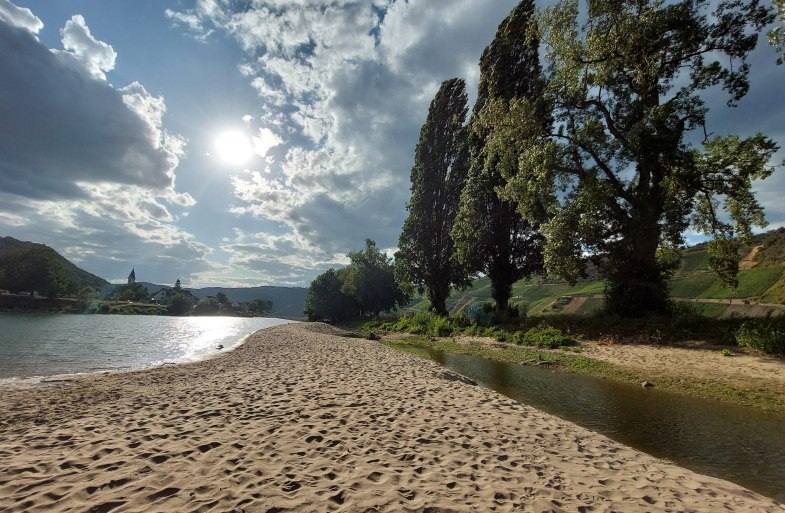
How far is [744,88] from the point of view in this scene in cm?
A: 2359

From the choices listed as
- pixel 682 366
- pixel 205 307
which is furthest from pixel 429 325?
pixel 205 307

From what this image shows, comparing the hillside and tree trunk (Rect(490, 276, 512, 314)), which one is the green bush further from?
the hillside

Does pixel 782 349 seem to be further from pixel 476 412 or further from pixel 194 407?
pixel 194 407

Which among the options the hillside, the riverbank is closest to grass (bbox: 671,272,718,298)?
the hillside

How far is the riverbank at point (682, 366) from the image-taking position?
13430 mm

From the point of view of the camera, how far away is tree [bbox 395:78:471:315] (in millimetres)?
49625

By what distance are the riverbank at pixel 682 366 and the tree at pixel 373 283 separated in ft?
205

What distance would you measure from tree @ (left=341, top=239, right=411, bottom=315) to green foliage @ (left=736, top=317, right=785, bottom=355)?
70123 millimetres

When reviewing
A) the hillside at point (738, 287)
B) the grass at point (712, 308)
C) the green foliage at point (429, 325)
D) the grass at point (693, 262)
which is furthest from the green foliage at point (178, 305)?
the grass at point (693, 262)

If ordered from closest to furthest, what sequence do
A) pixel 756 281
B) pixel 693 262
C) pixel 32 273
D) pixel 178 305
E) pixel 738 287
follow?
pixel 756 281 < pixel 738 287 < pixel 32 273 < pixel 693 262 < pixel 178 305

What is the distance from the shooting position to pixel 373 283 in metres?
88.7

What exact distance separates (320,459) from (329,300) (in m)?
95.4

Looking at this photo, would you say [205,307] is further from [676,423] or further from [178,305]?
[676,423]

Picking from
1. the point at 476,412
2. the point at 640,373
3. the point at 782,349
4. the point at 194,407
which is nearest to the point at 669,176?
the point at 782,349
